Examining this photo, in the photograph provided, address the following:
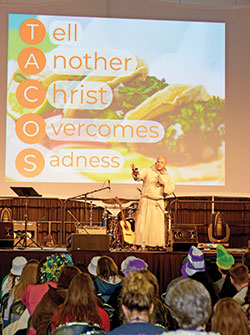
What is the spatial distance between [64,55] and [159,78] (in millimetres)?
1767

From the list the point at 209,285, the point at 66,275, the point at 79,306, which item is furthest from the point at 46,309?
the point at 209,285

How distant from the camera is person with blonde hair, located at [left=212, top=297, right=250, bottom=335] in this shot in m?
2.73

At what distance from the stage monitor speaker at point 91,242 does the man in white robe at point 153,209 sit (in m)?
1.13

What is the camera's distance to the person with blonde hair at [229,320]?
2.73 m

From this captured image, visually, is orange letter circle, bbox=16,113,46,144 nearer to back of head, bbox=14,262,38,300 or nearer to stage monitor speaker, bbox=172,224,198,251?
stage monitor speaker, bbox=172,224,198,251

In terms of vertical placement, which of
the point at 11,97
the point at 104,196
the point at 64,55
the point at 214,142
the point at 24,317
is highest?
the point at 64,55

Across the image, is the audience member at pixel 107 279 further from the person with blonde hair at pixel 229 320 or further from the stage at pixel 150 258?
the stage at pixel 150 258

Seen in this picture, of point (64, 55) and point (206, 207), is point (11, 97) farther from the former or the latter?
point (206, 207)

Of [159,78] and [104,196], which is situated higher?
[159,78]

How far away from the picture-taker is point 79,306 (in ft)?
10.3

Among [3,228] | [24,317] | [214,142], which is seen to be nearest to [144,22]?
[214,142]

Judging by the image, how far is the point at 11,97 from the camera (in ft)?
37.9

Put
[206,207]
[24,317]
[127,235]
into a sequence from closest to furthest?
[24,317] → [127,235] → [206,207]

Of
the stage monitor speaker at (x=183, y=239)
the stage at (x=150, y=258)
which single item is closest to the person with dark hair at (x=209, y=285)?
the stage at (x=150, y=258)
